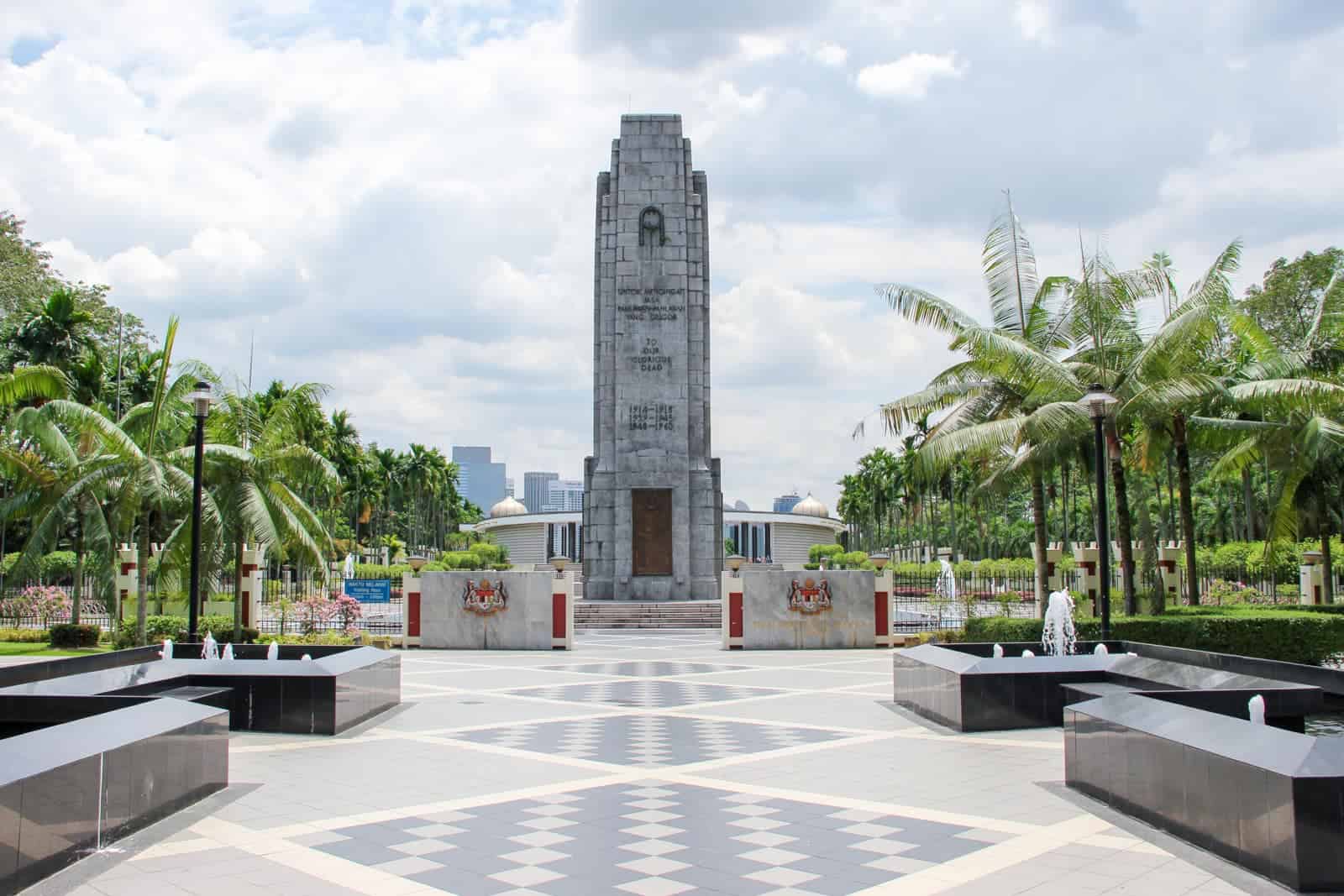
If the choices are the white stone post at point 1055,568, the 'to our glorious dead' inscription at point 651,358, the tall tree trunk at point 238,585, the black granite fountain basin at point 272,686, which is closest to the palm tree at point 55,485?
the tall tree trunk at point 238,585

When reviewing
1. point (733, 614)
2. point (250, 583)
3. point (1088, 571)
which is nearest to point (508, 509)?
point (250, 583)

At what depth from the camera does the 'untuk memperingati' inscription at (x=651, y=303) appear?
35531 mm

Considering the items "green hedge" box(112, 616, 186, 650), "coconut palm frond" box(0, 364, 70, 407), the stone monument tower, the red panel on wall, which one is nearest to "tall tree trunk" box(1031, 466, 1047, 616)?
the red panel on wall

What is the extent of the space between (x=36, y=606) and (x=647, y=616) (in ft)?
56.2

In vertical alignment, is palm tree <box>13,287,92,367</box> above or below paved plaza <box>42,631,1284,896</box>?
above

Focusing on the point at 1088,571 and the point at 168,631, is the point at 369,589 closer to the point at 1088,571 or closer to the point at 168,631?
the point at 168,631

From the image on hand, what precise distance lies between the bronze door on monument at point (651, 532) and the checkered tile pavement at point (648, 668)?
12.7 m

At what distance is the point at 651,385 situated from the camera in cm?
3531

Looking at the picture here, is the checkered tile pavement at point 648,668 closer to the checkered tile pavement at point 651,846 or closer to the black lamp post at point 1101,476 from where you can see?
the black lamp post at point 1101,476

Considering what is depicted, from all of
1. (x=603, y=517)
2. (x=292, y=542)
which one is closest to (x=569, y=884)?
(x=292, y=542)

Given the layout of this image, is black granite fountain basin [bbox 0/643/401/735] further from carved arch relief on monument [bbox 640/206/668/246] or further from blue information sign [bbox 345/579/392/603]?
carved arch relief on monument [bbox 640/206/668/246]

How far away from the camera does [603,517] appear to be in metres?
35.0

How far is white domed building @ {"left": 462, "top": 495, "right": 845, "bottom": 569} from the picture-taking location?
2813 inches

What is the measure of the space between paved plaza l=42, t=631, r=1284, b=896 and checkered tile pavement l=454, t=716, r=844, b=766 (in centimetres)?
6
